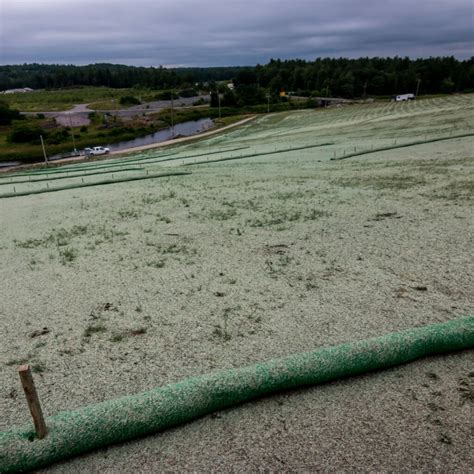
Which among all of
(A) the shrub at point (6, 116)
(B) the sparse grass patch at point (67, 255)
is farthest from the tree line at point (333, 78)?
(B) the sparse grass patch at point (67, 255)

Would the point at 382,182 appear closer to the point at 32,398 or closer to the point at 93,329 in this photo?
the point at 93,329

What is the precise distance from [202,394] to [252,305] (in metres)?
2.64

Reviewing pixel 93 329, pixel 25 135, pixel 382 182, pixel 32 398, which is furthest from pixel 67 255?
pixel 25 135

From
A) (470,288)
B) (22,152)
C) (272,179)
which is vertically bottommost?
(22,152)

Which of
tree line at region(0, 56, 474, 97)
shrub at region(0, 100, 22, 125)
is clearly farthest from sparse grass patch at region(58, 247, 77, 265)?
tree line at region(0, 56, 474, 97)

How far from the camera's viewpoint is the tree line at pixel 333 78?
4208 inches

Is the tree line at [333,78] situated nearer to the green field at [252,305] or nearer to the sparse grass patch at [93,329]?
the green field at [252,305]

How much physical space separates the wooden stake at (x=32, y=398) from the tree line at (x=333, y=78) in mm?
101916

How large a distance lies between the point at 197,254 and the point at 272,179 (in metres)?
8.98

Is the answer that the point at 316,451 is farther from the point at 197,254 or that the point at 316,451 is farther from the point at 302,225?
the point at 302,225

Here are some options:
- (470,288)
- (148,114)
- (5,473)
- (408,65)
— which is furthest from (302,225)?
(408,65)

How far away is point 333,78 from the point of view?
11719cm

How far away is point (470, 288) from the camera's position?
7.23 meters

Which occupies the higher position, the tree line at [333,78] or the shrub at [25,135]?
the tree line at [333,78]
